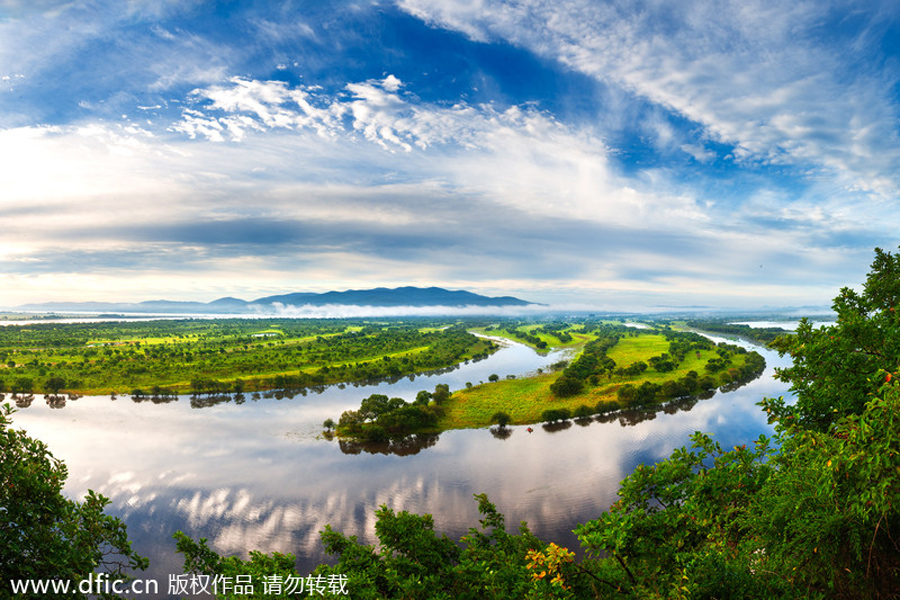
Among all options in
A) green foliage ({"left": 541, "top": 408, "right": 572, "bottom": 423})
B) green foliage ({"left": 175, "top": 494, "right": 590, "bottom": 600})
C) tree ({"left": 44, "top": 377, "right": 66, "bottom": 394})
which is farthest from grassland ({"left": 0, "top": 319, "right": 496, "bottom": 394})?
green foliage ({"left": 175, "top": 494, "right": 590, "bottom": 600})

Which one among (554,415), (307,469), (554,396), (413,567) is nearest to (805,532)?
(413,567)

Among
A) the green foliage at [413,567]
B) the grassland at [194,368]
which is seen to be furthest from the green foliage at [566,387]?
the green foliage at [413,567]

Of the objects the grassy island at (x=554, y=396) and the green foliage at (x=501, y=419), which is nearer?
the grassy island at (x=554, y=396)

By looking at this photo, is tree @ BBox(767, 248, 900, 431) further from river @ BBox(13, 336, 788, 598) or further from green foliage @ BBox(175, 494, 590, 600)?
river @ BBox(13, 336, 788, 598)

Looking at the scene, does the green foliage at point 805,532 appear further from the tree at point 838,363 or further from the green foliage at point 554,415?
the green foliage at point 554,415

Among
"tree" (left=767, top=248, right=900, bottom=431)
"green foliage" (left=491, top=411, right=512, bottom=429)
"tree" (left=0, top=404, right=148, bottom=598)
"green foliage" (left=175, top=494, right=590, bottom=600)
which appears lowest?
"green foliage" (left=491, top=411, right=512, bottom=429)

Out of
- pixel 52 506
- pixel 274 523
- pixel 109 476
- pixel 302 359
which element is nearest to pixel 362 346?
pixel 302 359

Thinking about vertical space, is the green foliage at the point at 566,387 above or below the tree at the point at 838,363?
below
